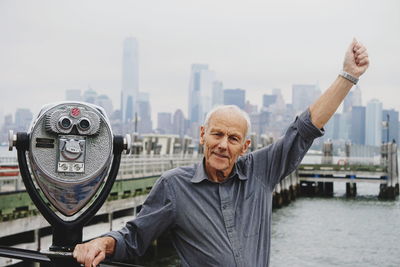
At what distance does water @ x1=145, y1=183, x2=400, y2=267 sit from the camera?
56.5 feet

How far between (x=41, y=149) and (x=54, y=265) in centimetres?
41

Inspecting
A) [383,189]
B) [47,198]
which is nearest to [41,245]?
[47,198]

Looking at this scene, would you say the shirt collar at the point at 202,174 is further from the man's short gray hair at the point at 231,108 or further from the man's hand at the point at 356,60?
the man's hand at the point at 356,60

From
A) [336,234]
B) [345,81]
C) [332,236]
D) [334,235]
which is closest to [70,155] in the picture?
[345,81]

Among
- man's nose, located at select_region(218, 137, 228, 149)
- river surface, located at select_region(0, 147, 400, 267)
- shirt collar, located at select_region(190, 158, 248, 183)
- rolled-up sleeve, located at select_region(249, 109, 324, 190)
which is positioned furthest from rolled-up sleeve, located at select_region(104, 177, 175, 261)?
river surface, located at select_region(0, 147, 400, 267)

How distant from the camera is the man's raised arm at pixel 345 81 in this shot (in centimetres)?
215

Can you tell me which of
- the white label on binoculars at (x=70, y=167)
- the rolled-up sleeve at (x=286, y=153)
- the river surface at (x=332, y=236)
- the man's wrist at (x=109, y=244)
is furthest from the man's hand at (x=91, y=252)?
the river surface at (x=332, y=236)

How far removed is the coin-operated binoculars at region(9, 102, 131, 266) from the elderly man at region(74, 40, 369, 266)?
0.59ft

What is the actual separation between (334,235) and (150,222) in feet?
71.1

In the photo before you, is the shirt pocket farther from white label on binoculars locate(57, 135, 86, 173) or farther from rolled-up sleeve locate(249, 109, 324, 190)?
white label on binoculars locate(57, 135, 86, 173)

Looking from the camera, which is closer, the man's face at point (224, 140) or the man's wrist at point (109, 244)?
the man's wrist at point (109, 244)

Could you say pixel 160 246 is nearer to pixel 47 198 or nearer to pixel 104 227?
pixel 104 227

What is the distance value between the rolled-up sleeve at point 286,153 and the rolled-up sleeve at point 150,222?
37cm

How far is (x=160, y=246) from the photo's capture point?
15961 millimetres
